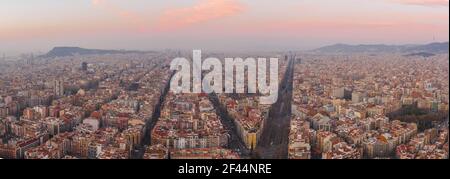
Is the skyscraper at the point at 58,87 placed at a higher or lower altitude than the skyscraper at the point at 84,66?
lower

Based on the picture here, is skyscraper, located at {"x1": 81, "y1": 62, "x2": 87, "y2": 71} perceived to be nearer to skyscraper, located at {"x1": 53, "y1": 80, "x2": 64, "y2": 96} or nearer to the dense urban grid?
the dense urban grid

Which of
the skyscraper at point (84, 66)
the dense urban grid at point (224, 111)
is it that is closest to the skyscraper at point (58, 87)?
the dense urban grid at point (224, 111)

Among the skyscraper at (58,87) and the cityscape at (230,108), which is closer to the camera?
the cityscape at (230,108)

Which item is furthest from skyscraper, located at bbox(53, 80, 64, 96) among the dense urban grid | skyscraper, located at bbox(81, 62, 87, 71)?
skyscraper, located at bbox(81, 62, 87, 71)

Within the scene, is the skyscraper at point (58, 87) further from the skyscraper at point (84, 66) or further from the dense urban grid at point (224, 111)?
the skyscraper at point (84, 66)
